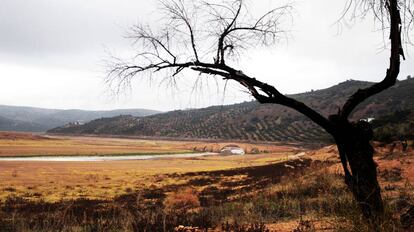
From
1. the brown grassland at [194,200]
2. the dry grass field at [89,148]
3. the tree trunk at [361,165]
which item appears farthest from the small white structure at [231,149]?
the tree trunk at [361,165]

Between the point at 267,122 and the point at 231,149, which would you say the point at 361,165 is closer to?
the point at 231,149

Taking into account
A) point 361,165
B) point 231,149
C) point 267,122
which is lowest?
point 231,149

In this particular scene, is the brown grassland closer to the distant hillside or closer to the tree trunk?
the tree trunk

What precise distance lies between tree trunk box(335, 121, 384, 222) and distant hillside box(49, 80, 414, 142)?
276ft

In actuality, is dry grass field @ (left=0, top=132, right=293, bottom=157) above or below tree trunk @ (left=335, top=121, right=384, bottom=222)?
below

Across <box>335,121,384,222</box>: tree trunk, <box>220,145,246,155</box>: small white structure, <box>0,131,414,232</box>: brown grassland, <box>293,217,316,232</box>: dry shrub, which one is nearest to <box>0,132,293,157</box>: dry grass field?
<box>220,145,246,155</box>: small white structure

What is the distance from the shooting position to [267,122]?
5615 inches

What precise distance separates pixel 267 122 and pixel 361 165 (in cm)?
13657

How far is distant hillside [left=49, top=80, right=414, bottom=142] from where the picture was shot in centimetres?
11219

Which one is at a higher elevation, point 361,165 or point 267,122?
point 267,122

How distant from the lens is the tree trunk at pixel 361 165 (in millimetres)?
6848

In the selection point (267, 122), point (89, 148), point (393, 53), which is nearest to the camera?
point (393, 53)

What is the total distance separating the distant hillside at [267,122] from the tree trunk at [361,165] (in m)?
84.2

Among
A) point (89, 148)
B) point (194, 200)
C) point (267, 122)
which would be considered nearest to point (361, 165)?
point (194, 200)
